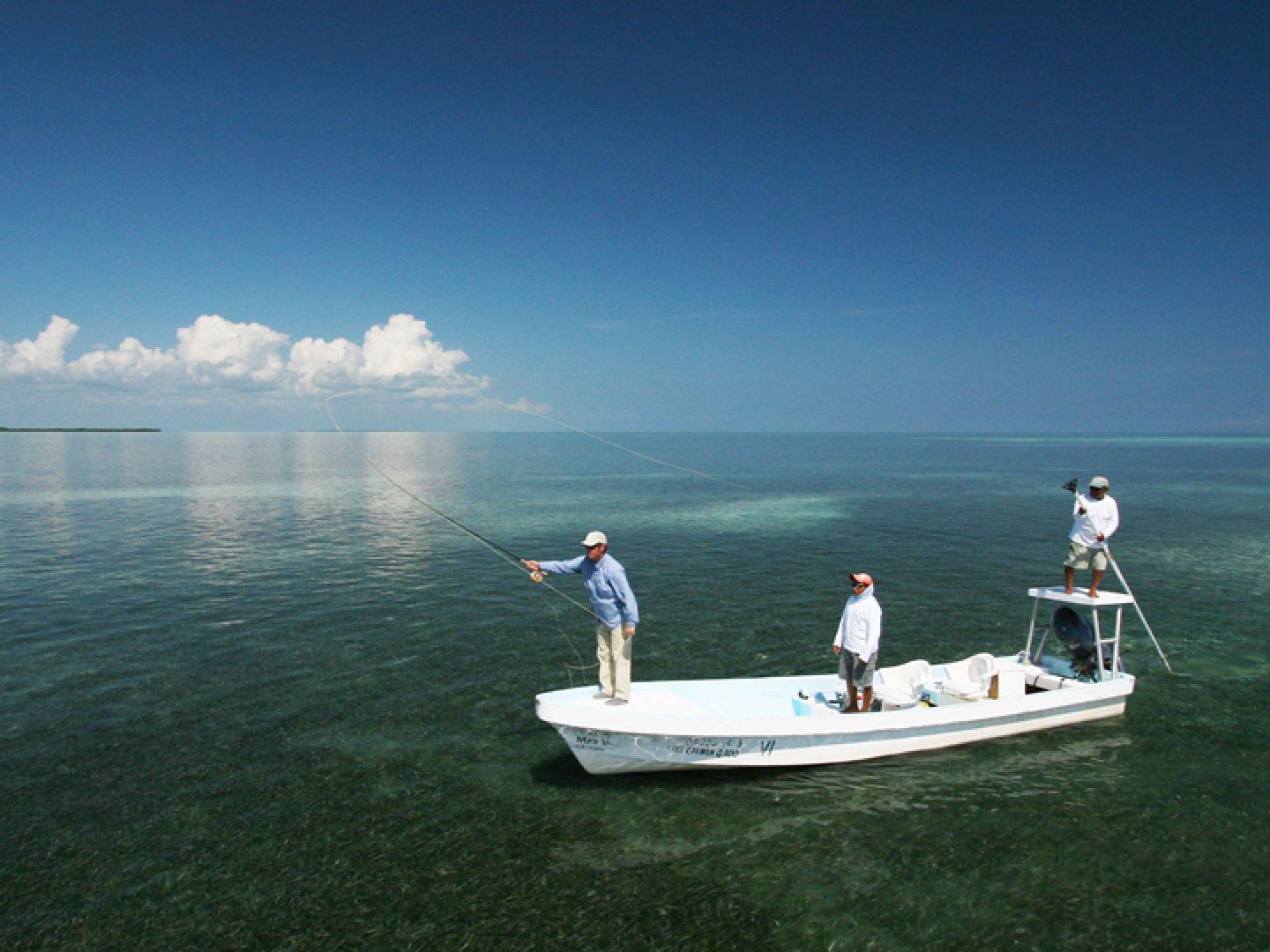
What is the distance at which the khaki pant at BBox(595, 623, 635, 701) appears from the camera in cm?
1312

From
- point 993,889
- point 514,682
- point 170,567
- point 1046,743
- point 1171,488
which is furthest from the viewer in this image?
point 1171,488

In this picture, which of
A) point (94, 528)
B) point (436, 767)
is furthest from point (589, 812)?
point (94, 528)

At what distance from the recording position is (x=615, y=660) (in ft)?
43.3

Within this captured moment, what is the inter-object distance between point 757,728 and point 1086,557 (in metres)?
8.95

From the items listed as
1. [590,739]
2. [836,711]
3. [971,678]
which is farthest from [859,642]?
[590,739]

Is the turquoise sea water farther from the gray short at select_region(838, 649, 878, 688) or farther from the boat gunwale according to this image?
the gray short at select_region(838, 649, 878, 688)

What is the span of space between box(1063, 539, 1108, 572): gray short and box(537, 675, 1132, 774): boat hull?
8.77ft

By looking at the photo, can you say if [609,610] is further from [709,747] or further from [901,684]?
[901,684]

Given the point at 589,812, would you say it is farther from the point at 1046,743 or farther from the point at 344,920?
the point at 1046,743

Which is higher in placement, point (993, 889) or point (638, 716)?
point (638, 716)

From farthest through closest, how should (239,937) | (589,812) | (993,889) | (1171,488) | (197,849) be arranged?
1. (1171,488)
2. (589,812)
3. (197,849)
4. (993,889)
5. (239,937)

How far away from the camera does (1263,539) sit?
40.4m

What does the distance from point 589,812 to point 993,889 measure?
5930 mm

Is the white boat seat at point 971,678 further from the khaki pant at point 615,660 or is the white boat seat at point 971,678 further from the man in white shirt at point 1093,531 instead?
the khaki pant at point 615,660
